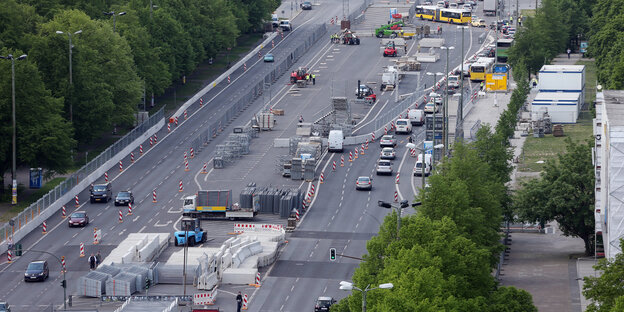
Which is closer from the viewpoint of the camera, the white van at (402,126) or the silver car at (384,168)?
the silver car at (384,168)

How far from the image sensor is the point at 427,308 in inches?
3322

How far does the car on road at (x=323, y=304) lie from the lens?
108 meters

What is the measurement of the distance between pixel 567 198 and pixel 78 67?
58.8m

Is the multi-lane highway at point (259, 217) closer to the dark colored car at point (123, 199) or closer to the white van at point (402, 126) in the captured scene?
the white van at point (402, 126)

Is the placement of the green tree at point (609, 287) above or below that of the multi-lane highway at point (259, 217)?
above

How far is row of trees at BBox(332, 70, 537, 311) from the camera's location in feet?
285

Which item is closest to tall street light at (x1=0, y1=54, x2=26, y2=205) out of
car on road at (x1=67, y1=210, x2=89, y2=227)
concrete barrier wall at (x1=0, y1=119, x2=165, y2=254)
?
concrete barrier wall at (x1=0, y1=119, x2=165, y2=254)

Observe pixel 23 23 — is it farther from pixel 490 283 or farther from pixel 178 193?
pixel 490 283

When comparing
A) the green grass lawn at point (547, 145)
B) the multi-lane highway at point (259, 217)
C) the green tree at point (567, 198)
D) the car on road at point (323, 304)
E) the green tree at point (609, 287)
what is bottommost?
the multi-lane highway at point (259, 217)

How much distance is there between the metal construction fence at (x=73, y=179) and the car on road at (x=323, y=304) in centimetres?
3267

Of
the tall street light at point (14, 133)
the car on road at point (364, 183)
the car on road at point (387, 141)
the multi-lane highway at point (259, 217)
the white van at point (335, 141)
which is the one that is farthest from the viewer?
the car on road at point (387, 141)

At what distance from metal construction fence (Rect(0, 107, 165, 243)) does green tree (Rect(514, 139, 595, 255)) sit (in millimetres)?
42936

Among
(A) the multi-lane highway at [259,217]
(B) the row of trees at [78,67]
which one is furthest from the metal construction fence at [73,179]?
(B) the row of trees at [78,67]

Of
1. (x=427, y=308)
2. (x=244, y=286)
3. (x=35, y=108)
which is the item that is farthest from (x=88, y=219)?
(x=427, y=308)
